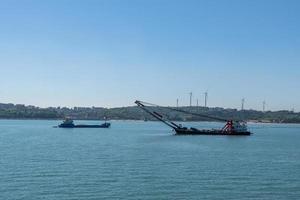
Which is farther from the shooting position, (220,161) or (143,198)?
(220,161)

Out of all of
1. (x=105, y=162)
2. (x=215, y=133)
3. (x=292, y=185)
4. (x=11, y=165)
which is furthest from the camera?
(x=215, y=133)

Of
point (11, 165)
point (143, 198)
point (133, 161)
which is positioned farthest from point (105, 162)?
point (143, 198)

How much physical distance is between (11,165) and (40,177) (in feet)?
32.2

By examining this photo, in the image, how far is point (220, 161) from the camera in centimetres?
6075

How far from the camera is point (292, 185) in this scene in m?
42.8

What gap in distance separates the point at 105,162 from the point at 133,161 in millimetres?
3077

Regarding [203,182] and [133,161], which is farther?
[133,161]

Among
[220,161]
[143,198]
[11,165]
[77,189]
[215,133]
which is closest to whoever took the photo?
[143,198]

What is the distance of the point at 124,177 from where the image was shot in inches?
1768

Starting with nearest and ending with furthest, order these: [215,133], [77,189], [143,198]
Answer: [143,198] < [77,189] < [215,133]

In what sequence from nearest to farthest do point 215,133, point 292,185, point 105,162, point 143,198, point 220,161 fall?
point 143,198, point 292,185, point 105,162, point 220,161, point 215,133

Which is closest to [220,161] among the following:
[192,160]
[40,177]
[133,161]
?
[192,160]

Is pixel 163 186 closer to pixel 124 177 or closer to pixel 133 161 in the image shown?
pixel 124 177

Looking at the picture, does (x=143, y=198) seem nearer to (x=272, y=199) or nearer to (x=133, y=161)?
(x=272, y=199)
